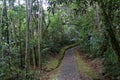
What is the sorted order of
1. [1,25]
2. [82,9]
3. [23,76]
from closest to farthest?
1. [82,9]
2. [23,76]
3. [1,25]

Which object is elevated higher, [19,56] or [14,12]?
[14,12]

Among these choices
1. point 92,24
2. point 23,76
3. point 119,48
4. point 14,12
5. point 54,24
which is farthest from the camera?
point 54,24

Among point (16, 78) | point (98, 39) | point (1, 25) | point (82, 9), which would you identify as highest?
point (82, 9)

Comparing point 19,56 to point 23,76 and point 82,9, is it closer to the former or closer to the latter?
point 23,76

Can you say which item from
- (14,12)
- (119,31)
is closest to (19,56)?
(14,12)

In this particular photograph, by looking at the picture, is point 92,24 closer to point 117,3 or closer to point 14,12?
point 14,12

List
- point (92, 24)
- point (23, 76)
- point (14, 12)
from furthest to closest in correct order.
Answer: point (92, 24) → point (14, 12) → point (23, 76)

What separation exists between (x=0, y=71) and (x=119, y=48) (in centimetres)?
609

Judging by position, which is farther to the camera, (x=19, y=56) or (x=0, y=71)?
(x=19, y=56)

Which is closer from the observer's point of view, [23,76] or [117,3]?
[117,3]

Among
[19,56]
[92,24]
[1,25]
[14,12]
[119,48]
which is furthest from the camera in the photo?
[92,24]

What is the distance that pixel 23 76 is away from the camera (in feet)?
38.5

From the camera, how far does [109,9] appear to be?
939 cm

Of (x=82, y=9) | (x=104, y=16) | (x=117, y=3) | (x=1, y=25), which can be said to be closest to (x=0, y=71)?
(x=1, y=25)
